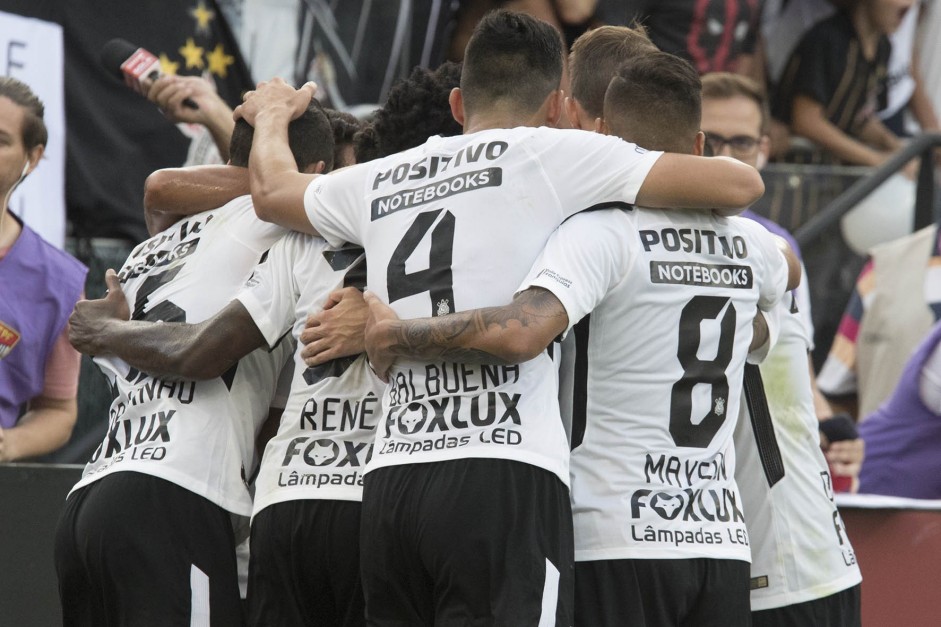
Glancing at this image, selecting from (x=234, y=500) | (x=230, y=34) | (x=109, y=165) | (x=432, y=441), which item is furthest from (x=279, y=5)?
(x=432, y=441)

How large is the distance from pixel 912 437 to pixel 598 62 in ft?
9.41

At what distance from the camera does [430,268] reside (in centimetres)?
352

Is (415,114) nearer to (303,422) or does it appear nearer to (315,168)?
(315,168)

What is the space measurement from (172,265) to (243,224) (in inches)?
11.1

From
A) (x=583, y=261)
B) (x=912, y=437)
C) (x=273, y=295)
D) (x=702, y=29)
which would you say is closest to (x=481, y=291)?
(x=583, y=261)

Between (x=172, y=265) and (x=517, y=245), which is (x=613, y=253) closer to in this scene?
(x=517, y=245)

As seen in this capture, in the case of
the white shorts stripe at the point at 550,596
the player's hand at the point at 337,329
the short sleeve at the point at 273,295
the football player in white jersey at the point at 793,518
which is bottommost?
the white shorts stripe at the point at 550,596

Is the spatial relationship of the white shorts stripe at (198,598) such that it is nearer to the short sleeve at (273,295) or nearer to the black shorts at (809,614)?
the short sleeve at (273,295)

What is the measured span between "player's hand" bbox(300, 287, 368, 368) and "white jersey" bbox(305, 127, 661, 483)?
147 millimetres

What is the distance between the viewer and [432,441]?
3385mm

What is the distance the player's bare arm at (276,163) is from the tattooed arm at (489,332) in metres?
0.64

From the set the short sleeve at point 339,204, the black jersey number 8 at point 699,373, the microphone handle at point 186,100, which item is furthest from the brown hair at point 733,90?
the short sleeve at point 339,204

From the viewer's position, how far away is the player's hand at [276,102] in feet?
13.9

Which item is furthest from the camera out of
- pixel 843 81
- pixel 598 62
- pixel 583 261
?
pixel 843 81
